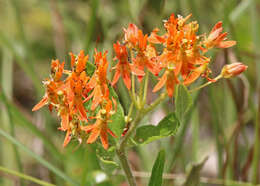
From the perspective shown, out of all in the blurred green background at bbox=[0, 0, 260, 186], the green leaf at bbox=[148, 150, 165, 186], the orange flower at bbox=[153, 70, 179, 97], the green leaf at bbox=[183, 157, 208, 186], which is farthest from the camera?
the blurred green background at bbox=[0, 0, 260, 186]

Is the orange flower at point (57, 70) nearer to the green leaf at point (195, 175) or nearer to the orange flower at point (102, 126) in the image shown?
the orange flower at point (102, 126)

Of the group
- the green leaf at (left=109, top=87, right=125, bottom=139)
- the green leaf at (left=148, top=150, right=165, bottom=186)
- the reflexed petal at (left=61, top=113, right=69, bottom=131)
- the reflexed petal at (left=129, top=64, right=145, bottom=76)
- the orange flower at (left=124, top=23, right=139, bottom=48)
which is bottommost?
the green leaf at (left=148, top=150, right=165, bottom=186)

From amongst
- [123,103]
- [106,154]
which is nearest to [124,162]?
[106,154]

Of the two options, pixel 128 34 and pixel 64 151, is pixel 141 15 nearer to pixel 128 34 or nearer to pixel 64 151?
pixel 64 151

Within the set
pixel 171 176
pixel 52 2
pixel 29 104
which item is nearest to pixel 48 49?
pixel 29 104

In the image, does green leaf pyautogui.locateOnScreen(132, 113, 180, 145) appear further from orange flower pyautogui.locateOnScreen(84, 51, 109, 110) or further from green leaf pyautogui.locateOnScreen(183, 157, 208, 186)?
green leaf pyautogui.locateOnScreen(183, 157, 208, 186)

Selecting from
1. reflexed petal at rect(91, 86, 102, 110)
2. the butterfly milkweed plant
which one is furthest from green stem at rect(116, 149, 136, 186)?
reflexed petal at rect(91, 86, 102, 110)

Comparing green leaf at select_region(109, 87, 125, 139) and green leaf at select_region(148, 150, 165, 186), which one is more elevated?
green leaf at select_region(109, 87, 125, 139)
